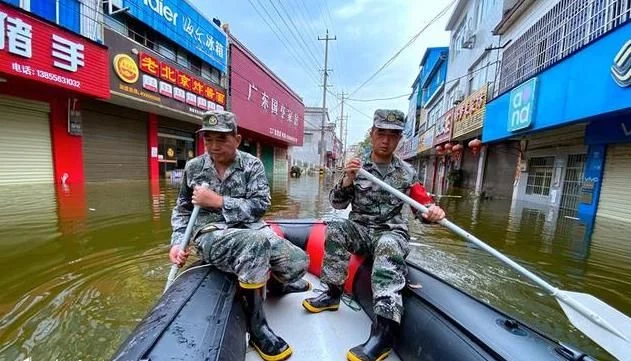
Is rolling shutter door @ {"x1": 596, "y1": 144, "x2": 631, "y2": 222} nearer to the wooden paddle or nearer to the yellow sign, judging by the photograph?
the wooden paddle

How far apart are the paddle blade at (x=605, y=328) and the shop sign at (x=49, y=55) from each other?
942 cm

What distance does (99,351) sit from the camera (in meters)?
2.01

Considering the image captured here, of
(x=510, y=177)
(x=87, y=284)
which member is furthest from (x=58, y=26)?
(x=510, y=177)

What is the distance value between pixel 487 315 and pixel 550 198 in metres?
10.5

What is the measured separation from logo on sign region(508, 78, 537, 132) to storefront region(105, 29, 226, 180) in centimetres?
1137

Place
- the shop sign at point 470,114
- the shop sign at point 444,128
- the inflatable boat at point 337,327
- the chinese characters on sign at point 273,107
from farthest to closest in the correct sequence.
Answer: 1. the chinese characters on sign at point 273,107
2. the shop sign at point 444,128
3. the shop sign at point 470,114
4. the inflatable boat at point 337,327

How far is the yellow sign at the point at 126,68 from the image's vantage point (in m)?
8.91

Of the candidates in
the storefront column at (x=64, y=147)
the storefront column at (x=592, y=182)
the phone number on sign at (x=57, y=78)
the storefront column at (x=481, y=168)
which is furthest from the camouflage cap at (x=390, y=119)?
→ the storefront column at (x=481, y=168)

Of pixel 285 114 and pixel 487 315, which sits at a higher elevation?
pixel 285 114

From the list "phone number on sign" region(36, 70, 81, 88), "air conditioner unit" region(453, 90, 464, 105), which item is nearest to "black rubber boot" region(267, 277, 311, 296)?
"phone number on sign" region(36, 70, 81, 88)

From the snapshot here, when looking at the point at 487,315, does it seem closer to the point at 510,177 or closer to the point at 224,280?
the point at 224,280

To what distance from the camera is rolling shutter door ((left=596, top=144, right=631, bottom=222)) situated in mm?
6922

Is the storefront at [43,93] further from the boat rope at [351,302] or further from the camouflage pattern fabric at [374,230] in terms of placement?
the boat rope at [351,302]

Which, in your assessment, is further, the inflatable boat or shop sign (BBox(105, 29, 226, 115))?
shop sign (BBox(105, 29, 226, 115))
